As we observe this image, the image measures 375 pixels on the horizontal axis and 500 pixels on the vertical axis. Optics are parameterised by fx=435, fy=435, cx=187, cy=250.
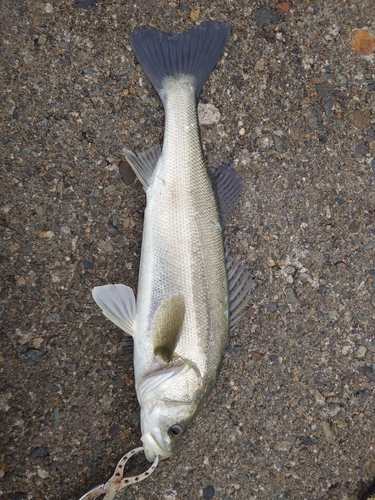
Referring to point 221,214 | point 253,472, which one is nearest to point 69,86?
point 221,214

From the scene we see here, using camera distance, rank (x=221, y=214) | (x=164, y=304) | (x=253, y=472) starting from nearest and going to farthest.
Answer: (x=164, y=304) → (x=221, y=214) → (x=253, y=472)

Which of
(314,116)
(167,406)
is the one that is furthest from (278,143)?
(167,406)

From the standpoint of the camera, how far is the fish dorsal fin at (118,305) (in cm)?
233

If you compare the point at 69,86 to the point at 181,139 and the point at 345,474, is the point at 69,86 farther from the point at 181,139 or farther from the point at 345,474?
the point at 345,474

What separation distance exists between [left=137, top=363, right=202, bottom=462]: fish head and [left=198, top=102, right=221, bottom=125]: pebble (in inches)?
56.2

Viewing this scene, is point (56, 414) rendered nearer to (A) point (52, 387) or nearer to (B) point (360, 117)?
(A) point (52, 387)

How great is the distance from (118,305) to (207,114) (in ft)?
4.12

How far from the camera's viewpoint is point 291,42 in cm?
270

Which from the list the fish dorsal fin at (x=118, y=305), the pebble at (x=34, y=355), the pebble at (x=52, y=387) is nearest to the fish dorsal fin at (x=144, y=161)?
the fish dorsal fin at (x=118, y=305)

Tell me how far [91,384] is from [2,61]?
185 centimetres

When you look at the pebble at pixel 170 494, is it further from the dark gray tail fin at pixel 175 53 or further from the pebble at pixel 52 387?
the dark gray tail fin at pixel 175 53

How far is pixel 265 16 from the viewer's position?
8.77 feet

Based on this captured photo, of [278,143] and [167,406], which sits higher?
[278,143]

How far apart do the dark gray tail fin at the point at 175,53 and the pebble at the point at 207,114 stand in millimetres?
153
